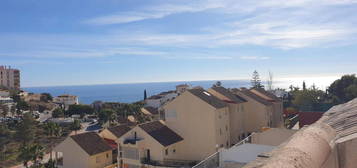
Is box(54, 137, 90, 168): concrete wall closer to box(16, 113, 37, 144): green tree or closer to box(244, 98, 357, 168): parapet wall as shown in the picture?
box(16, 113, 37, 144): green tree

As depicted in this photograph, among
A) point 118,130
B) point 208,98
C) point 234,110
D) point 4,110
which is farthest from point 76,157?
point 4,110

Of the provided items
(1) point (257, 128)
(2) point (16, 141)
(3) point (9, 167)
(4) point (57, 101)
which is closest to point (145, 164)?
(1) point (257, 128)

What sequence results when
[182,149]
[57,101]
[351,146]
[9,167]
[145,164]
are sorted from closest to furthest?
[351,146], [145,164], [182,149], [9,167], [57,101]

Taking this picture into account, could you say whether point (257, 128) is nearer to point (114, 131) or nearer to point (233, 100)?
point (233, 100)

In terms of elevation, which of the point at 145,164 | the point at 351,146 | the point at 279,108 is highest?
the point at 351,146

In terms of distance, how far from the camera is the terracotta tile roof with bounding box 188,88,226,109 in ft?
101

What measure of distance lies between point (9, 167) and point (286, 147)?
4326 cm

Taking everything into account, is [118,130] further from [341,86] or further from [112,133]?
[341,86]

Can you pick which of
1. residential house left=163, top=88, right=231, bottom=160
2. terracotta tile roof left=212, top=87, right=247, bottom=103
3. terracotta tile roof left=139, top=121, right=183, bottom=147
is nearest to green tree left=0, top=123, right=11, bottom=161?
terracotta tile roof left=139, top=121, right=183, bottom=147

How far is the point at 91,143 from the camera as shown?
3319cm

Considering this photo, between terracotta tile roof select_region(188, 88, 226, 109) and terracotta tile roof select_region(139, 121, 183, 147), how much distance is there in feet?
14.6

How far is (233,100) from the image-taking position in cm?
3531

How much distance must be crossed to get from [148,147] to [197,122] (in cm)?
514

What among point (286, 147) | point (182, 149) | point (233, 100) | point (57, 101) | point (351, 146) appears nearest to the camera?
point (286, 147)
